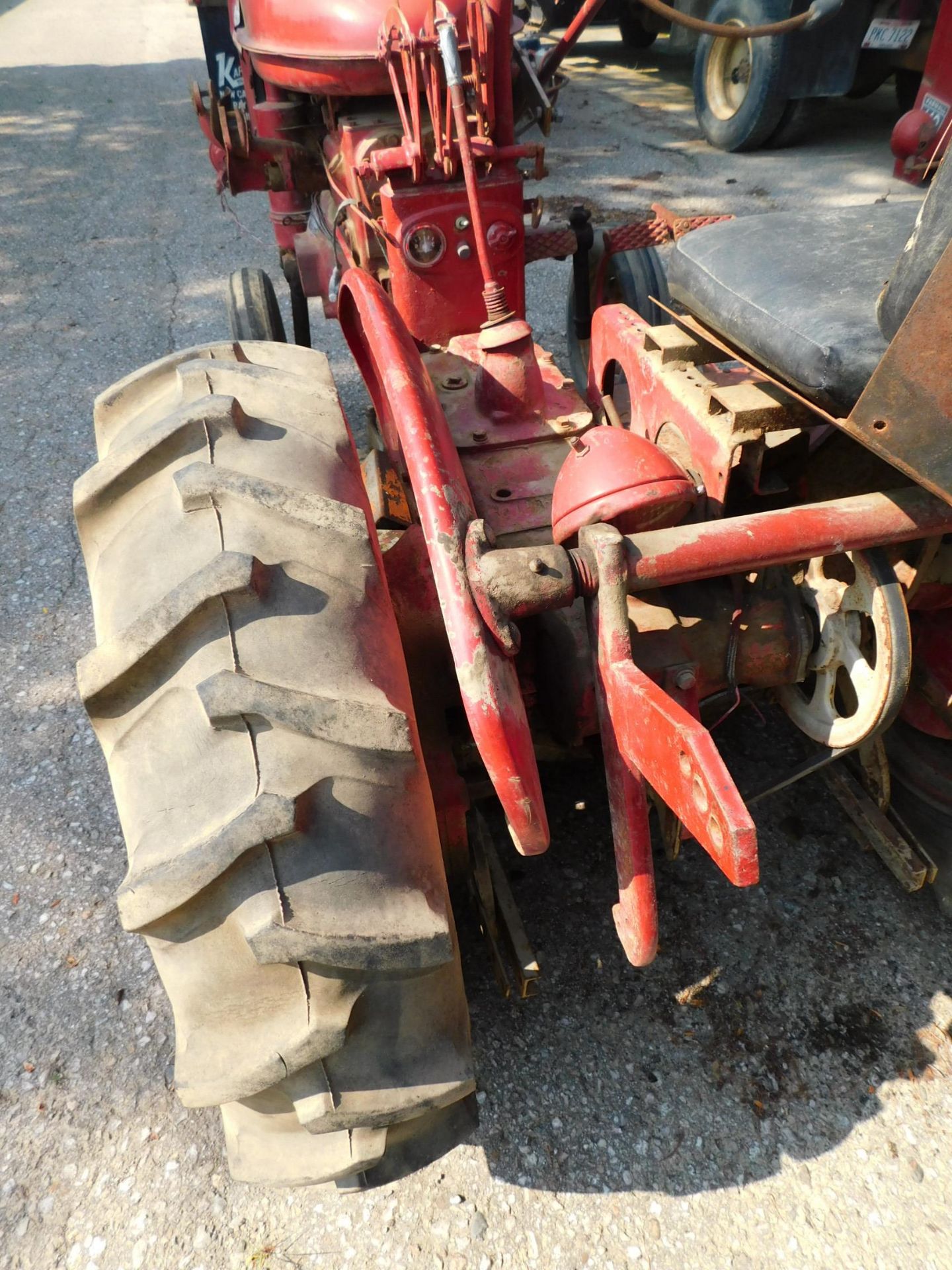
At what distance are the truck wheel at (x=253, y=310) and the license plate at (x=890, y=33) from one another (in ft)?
15.9

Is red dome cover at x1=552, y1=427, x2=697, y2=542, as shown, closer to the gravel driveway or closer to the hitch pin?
the hitch pin

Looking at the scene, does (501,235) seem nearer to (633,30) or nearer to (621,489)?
(621,489)

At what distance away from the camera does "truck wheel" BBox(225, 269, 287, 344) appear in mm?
3137

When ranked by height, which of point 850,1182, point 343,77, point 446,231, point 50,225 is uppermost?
point 343,77

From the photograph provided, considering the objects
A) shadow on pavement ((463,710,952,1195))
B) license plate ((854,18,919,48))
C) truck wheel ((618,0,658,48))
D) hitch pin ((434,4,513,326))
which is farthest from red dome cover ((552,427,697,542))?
truck wheel ((618,0,658,48))

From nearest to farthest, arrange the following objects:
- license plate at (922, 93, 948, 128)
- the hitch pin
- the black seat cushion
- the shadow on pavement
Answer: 1. the black seat cushion
2. the shadow on pavement
3. the hitch pin
4. license plate at (922, 93, 948, 128)

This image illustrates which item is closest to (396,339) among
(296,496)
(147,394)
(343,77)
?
(296,496)

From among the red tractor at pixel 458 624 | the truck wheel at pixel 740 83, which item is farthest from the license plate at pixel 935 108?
the red tractor at pixel 458 624

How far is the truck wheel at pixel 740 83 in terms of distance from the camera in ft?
20.3

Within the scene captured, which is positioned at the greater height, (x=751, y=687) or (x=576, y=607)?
(x=576, y=607)

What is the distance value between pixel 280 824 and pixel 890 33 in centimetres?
675

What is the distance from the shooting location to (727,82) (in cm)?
701

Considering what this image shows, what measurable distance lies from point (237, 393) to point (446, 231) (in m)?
0.90

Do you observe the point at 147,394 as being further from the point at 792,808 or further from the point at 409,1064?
the point at 792,808
